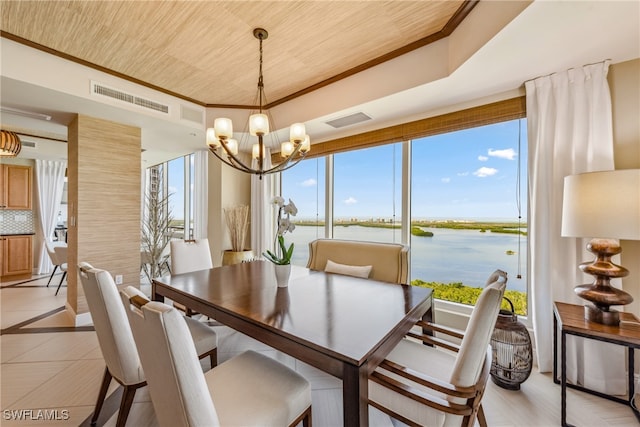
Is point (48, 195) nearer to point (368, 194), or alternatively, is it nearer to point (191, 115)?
point (191, 115)

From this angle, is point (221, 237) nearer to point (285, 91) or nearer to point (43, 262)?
point (285, 91)

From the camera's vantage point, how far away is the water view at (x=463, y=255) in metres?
2.46

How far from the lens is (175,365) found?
0.82m

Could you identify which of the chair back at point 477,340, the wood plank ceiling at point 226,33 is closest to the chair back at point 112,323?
the chair back at point 477,340

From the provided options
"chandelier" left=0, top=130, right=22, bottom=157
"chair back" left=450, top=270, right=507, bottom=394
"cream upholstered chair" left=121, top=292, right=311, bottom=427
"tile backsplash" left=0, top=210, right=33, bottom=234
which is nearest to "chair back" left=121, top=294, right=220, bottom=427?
"cream upholstered chair" left=121, top=292, right=311, bottom=427

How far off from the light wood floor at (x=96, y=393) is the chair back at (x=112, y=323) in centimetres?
48

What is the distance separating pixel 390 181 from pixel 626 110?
1929mm

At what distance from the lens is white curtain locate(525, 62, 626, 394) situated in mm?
1838

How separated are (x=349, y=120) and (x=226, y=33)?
153cm

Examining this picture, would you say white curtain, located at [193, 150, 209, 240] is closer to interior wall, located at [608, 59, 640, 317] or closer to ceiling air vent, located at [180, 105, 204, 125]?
ceiling air vent, located at [180, 105, 204, 125]

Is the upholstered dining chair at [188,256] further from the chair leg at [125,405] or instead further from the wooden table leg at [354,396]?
the wooden table leg at [354,396]

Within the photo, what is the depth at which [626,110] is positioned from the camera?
6.05 ft

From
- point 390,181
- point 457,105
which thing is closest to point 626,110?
point 457,105

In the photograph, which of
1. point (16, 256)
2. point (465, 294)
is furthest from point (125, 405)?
point (16, 256)
